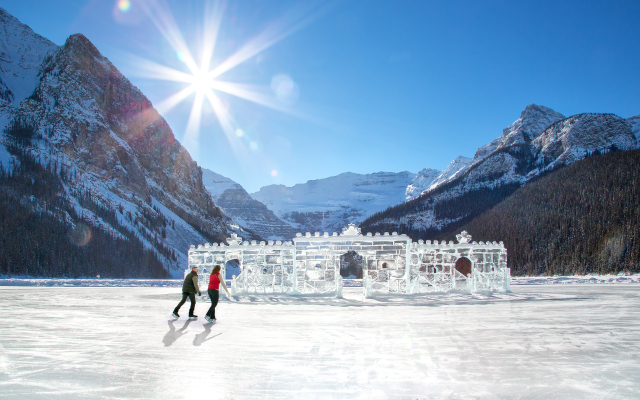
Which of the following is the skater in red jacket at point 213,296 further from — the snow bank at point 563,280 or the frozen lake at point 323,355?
the snow bank at point 563,280

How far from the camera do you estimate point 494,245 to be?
25078 mm

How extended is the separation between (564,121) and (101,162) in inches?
7351

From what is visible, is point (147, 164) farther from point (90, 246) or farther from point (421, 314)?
point (421, 314)

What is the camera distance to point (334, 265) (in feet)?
75.9

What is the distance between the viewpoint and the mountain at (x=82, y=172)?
100562mm

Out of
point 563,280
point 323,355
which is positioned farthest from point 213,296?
point 563,280

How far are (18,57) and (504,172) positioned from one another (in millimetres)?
217230

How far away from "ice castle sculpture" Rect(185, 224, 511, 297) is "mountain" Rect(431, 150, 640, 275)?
6640 centimetres

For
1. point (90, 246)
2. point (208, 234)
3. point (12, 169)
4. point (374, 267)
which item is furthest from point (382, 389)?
point (208, 234)

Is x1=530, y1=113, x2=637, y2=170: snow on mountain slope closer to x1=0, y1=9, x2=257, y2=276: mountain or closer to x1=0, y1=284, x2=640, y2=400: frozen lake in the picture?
x1=0, y1=9, x2=257, y2=276: mountain

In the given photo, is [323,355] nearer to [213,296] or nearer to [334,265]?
[213,296]

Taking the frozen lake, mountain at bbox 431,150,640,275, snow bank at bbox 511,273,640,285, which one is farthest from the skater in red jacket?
mountain at bbox 431,150,640,275

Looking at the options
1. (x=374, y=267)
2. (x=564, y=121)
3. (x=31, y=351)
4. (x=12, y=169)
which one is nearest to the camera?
(x=31, y=351)

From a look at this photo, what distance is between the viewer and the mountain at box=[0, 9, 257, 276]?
100562 mm
